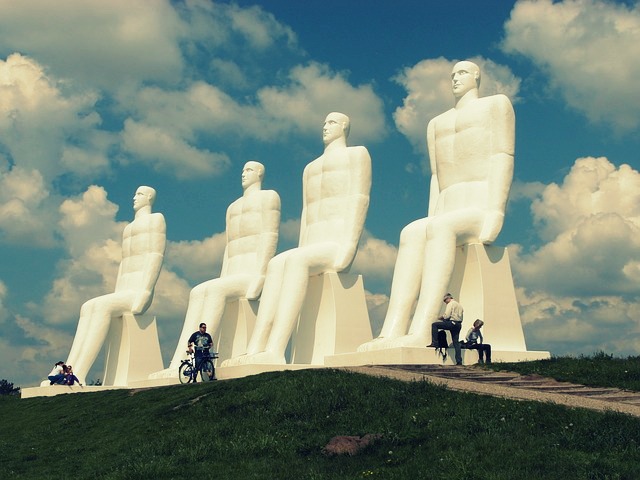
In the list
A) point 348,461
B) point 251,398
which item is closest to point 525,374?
point 251,398

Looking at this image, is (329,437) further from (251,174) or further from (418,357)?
(251,174)

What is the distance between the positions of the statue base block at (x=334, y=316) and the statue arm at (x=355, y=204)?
1.92ft

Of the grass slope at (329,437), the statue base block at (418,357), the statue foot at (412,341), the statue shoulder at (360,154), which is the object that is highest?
the statue shoulder at (360,154)

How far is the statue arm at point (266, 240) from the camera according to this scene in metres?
27.0

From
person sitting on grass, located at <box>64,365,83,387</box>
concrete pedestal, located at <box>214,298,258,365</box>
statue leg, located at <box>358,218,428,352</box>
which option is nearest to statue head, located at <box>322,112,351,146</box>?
statue leg, located at <box>358,218,428,352</box>

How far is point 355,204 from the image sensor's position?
23.9 meters

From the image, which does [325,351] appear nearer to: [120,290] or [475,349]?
[475,349]

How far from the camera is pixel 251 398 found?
1519 centimetres

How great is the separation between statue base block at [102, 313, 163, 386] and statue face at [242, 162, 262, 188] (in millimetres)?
5309

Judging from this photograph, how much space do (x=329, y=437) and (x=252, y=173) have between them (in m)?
16.3

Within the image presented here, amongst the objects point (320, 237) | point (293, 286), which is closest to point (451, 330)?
point (293, 286)

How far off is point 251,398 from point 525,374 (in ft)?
16.7

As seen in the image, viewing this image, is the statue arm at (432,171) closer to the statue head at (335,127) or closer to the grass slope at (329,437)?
the statue head at (335,127)

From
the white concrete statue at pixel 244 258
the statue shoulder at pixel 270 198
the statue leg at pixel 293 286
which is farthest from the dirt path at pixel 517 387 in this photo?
the statue shoulder at pixel 270 198
